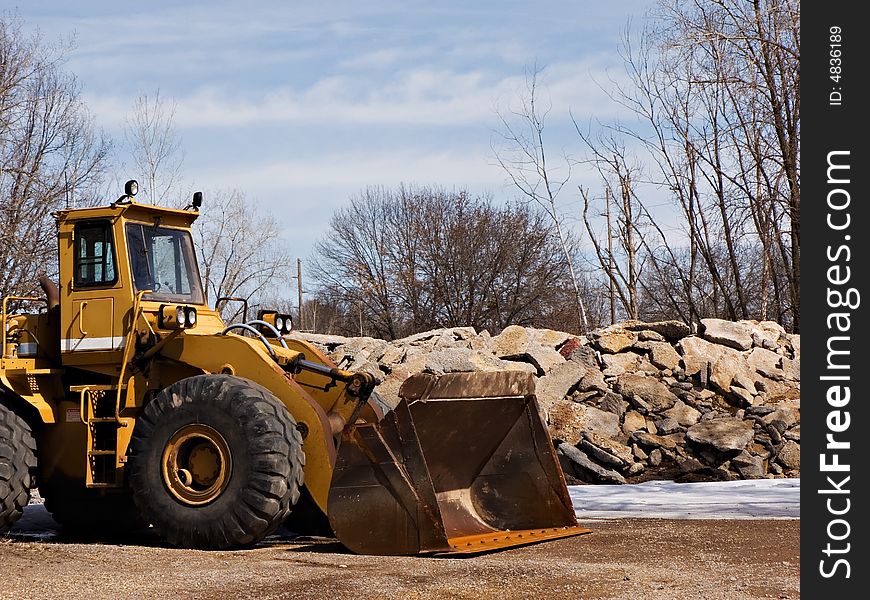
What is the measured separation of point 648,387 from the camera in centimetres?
1661

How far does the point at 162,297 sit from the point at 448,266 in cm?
3163

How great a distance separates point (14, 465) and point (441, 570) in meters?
4.00

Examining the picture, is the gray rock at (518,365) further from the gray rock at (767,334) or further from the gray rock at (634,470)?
the gray rock at (767,334)

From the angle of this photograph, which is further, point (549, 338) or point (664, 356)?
point (549, 338)

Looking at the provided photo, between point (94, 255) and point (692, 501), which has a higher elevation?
point (94, 255)

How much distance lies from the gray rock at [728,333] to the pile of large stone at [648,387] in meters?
0.02

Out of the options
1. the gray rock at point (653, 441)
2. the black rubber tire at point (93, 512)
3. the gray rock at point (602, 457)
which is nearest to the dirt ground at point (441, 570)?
the black rubber tire at point (93, 512)

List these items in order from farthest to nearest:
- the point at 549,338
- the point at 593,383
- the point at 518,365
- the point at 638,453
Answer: the point at 549,338, the point at 518,365, the point at 593,383, the point at 638,453

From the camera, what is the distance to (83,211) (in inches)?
373

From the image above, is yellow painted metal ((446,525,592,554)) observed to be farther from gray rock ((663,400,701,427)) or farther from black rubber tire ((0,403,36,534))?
gray rock ((663,400,701,427))

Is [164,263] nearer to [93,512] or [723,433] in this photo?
[93,512]

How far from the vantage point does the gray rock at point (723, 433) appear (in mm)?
14508

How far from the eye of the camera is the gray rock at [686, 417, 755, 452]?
14.5 metres

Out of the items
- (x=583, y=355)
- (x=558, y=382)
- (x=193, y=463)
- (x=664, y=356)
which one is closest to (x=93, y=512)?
(x=193, y=463)
